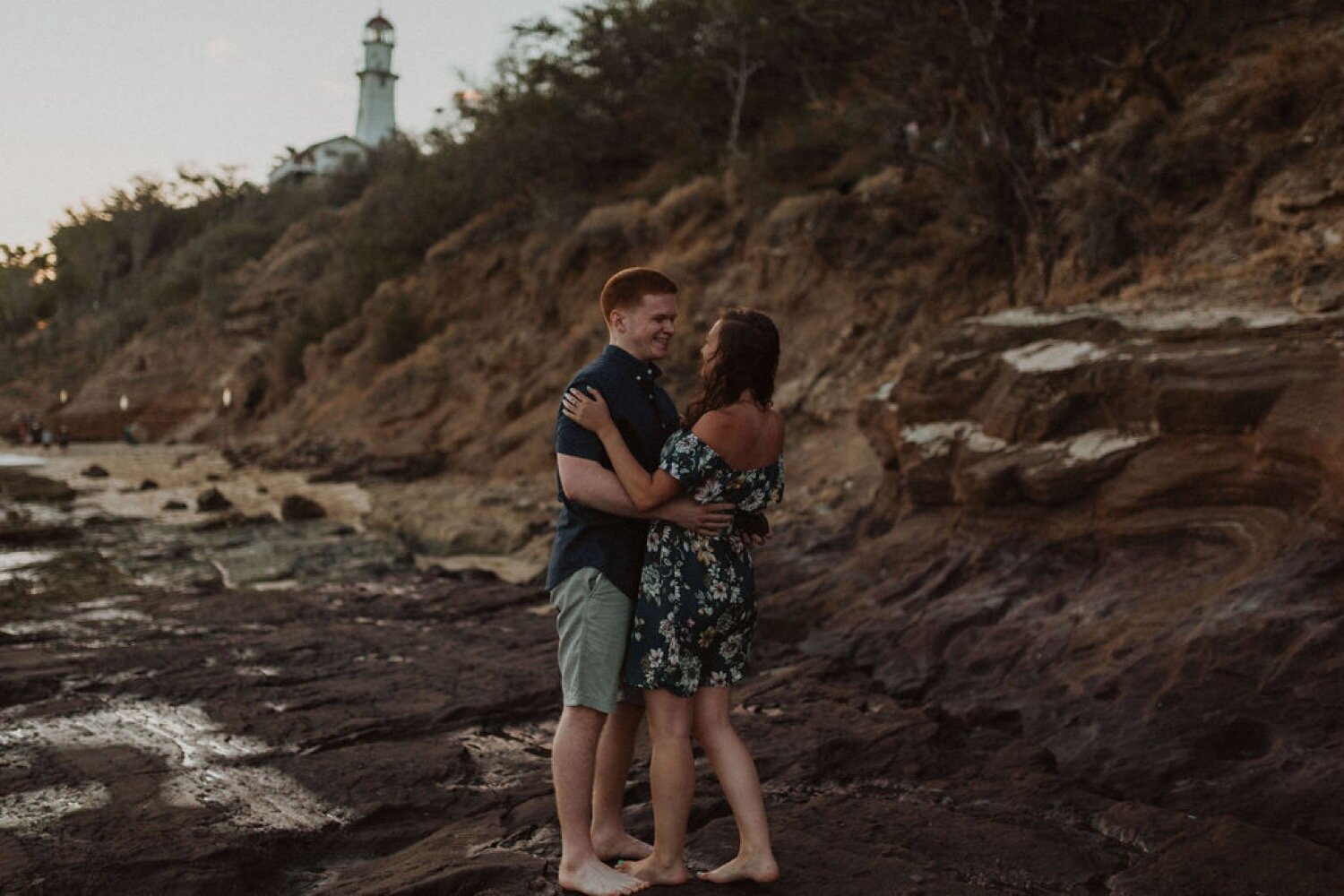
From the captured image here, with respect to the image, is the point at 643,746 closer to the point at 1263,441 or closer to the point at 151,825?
the point at 151,825

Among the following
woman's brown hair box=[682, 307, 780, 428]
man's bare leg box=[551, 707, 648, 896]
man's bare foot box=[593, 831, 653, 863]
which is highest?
woman's brown hair box=[682, 307, 780, 428]

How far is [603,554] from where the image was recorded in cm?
320

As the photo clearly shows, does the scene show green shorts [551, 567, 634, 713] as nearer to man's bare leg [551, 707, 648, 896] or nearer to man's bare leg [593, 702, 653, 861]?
man's bare leg [551, 707, 648, 896]

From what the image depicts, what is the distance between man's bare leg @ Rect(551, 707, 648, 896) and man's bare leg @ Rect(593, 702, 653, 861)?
0.19 meters

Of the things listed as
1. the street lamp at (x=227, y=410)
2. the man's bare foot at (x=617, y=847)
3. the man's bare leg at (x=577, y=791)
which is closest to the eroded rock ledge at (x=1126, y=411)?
the man's bare foot at (x=617, y=847)

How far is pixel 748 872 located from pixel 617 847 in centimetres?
51

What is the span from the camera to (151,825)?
375 centimetres

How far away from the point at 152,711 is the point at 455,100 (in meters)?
25.2

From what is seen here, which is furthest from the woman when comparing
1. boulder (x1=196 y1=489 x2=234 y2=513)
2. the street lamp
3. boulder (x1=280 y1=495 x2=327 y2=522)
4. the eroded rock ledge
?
the street lamp

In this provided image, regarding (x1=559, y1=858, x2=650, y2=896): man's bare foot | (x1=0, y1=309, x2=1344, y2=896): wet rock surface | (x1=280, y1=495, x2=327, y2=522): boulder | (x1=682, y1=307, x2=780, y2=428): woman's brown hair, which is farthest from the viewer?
(x1=280, y1=495, x2=327, y2=522): boulder

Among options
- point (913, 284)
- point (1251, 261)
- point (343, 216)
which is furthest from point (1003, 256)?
point (343, 216)

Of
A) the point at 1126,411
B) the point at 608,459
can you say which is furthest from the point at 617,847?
the point at 1126,411

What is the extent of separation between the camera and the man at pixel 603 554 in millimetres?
3123

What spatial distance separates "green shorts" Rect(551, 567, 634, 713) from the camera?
10.3 ft
